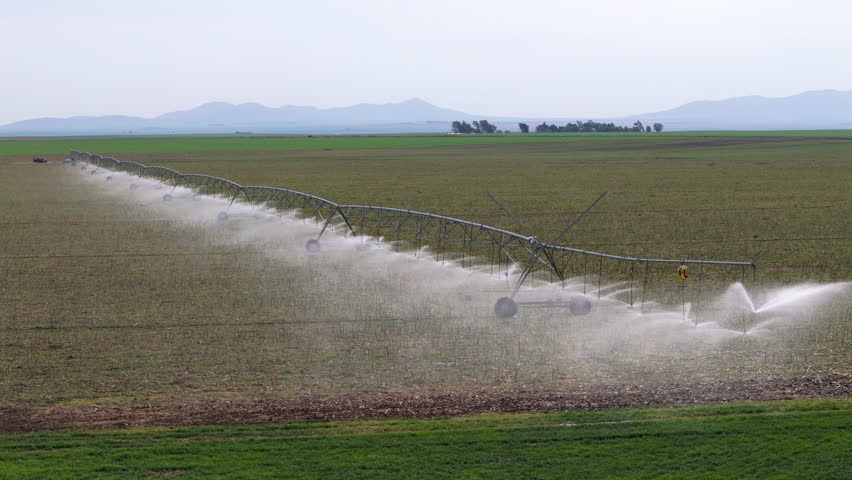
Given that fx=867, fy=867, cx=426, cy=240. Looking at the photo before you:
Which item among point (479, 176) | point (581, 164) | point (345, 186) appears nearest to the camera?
point (345, 186)

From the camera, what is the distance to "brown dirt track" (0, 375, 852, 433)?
65.8ft

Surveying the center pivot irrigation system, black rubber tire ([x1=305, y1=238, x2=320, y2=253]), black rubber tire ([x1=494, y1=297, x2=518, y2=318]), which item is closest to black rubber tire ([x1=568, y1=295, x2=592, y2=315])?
the center pivot irrigation system

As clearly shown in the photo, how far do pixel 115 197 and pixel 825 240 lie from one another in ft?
189

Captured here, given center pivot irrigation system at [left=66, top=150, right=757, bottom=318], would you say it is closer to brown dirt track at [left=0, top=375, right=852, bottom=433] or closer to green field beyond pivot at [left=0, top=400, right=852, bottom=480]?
brown dirt track at [left=0, top=375, right=852, bottom=433]

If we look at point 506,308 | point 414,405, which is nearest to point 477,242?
point 506,308

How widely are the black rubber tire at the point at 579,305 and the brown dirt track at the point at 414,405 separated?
22.8 ft

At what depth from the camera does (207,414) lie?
20.4m

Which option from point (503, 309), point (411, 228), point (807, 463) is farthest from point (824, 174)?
point (807, 463)

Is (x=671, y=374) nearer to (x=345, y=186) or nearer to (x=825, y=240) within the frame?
(x=825, y=240)

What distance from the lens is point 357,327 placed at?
93.2ft

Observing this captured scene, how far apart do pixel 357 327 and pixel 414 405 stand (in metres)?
7.82

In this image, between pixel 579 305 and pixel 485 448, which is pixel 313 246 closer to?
pixel 579 305

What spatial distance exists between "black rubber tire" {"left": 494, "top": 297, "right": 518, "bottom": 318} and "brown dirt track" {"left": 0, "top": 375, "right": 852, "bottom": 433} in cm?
680

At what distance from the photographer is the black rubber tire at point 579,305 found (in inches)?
1133
